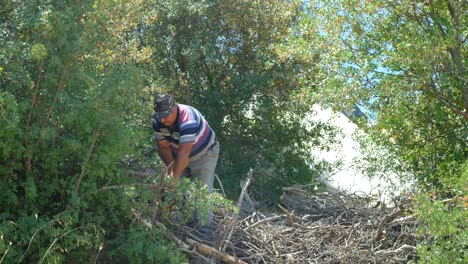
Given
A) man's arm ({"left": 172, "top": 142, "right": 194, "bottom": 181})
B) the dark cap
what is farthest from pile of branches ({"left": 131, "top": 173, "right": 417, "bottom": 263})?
the dark cap

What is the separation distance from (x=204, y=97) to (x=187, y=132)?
618 cm

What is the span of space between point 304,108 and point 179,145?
6.28m

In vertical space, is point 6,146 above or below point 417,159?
below

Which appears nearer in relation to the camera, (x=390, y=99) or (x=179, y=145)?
(x=179, y=145)

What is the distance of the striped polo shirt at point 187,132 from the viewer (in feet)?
26.3

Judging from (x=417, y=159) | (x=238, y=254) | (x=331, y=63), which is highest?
(x=331, y=63)

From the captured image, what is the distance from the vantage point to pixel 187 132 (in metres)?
8.01

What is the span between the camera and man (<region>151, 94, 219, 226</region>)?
7.95 m

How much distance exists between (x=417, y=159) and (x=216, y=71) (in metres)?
3.93

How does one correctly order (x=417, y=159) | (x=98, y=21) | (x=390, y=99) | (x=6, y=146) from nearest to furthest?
(x=6, y=146) → (x=98, y=21) → (x=390, y=99) → (x=417, y=159)

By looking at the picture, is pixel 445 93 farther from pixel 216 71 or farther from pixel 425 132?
pixel 216 71

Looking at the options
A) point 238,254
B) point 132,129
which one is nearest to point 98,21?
point 132,129

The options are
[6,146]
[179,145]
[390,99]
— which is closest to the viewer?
[6,146]

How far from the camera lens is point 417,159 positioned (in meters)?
12.3
